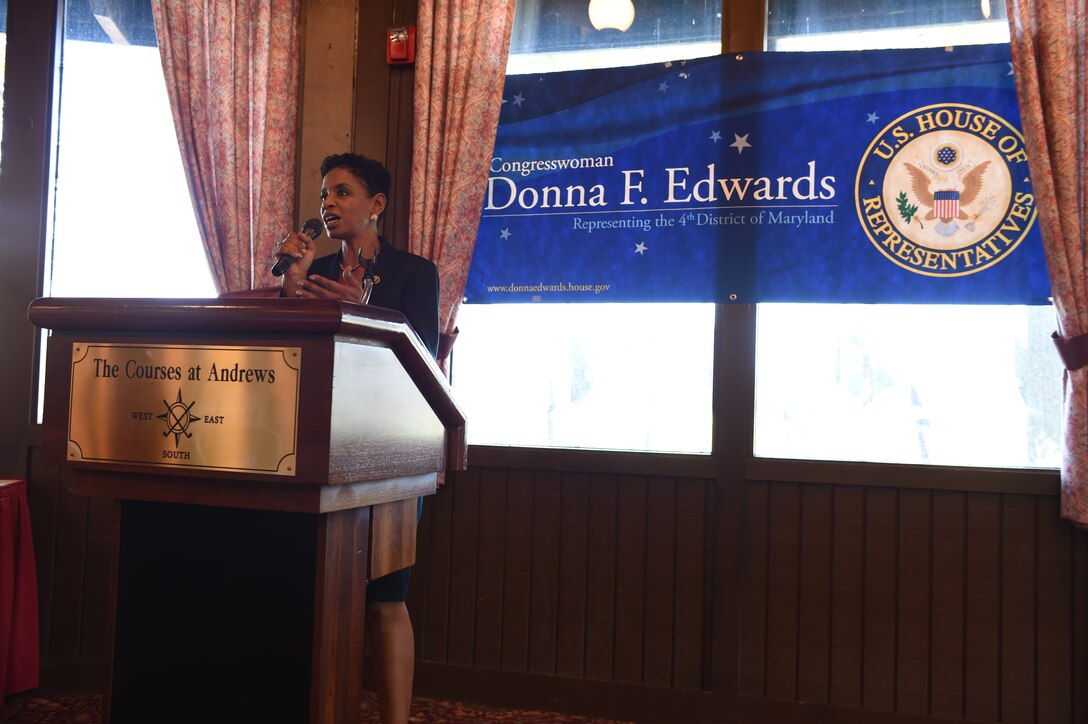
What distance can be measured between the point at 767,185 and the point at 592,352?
2.92 feet

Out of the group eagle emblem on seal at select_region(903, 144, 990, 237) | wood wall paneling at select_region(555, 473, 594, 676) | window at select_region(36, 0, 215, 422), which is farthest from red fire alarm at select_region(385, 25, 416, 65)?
eagle emblem on seal at select_region(903, 144, 990, 237)

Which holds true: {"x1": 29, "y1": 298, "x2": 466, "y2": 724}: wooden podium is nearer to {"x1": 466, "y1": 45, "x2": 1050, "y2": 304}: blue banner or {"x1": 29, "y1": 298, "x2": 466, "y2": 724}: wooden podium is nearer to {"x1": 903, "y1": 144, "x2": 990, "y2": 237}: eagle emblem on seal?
{"x1": 466, "y1": 45, "x2": 1050, "y2": 304}: blue banner

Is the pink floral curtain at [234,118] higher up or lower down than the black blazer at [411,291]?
higher up

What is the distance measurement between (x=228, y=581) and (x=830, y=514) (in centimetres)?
227

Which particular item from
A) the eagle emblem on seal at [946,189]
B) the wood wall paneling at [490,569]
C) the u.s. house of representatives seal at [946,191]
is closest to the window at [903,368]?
the u.s. house of representatives seal at [946,191]

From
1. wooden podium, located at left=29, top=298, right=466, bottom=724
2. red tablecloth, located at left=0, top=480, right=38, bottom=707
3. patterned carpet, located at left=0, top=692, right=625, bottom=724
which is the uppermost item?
wooden podium, located at left=29, top=298, right=466, bottom=724

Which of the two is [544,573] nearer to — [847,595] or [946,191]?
[847,595]

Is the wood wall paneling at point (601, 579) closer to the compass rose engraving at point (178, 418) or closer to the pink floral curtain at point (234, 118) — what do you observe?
the pink floral curtain at point (234, 118)

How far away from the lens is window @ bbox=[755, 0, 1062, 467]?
9.77 feet

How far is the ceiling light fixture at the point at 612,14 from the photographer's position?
3393 mm

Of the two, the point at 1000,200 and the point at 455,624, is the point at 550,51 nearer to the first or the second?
the point at 1000,200

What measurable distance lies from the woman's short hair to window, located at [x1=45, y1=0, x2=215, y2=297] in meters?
1.54

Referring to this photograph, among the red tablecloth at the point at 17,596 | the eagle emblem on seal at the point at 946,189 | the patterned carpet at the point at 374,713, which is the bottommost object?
the patterned carpet at the point at 374,713

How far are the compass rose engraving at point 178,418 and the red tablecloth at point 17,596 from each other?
2.38 metres
